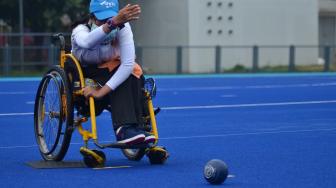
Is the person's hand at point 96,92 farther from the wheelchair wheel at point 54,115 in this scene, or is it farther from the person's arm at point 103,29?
the person's arm at point 103,29

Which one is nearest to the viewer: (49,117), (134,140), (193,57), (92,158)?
(134,140)

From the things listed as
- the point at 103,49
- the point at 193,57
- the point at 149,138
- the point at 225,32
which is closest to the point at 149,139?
the point at 149,138

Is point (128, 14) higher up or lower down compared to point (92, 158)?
higher up

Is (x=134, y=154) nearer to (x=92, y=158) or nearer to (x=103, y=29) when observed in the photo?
(x=92, y=158)

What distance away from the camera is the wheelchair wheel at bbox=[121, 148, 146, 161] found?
27.3 ft

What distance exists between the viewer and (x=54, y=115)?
833 cm

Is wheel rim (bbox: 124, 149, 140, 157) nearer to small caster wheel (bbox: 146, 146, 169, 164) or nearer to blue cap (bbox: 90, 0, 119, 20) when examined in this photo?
small caster wheel (bbox: 146, 146, 169, 164)

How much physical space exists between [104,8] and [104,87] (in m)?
0.72

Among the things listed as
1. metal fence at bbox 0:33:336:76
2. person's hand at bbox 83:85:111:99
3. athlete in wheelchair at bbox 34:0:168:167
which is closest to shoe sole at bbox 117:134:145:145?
athlete in wheelchair at bbox 34:0:168:167

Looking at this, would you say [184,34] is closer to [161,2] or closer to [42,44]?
[161,2]

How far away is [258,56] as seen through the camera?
35.0m

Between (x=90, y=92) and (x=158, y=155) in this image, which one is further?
(x=158, y=155)

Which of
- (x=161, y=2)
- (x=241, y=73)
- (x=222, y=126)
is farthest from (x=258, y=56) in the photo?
(x=222, y=126)

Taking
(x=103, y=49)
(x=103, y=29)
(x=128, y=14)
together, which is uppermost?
(x=128, y=14)
